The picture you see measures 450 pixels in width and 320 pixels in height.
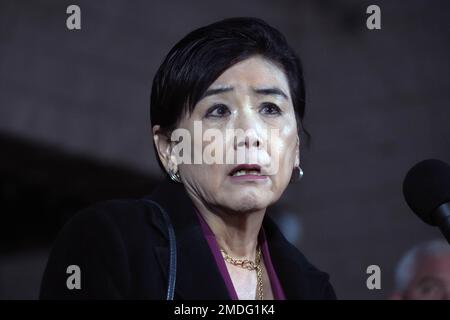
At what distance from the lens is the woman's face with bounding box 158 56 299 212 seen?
5.26 feet

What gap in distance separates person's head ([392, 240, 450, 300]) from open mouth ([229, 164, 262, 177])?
1538 mm

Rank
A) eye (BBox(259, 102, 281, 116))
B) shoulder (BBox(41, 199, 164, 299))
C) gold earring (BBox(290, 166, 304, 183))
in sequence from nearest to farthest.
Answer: shoulder (BBox(41, 199, 164, 299)), eye (BBox(259, 102, 281, 116)), gold earring (BBox(290, 166, 304, 183))

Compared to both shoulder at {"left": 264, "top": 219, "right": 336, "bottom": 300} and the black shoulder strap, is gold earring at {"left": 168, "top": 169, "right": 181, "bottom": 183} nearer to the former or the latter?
the black shoulder strap

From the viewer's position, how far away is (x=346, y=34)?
6.07 meters

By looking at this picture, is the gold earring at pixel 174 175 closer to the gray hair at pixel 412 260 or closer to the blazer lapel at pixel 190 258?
the blazer lapel at pixel 190 258

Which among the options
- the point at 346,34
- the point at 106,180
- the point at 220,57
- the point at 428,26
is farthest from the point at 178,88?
the point at 346,34

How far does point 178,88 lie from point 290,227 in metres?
4.40

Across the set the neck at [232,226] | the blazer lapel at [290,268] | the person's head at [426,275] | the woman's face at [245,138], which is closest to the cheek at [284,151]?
the woman's face at [245,138]

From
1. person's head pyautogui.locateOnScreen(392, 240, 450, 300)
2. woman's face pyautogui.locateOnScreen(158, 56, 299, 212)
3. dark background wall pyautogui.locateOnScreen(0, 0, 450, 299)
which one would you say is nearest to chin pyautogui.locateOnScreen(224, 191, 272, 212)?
woman's face pyautogui.locateOnScreen(158, 56, 299, 212)

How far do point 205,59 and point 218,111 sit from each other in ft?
0.41

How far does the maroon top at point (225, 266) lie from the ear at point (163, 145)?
0.51ft

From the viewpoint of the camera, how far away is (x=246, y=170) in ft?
5.28

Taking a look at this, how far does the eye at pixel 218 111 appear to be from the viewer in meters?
1.65

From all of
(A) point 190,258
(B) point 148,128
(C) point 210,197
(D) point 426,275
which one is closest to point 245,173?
(C) point 210,197
